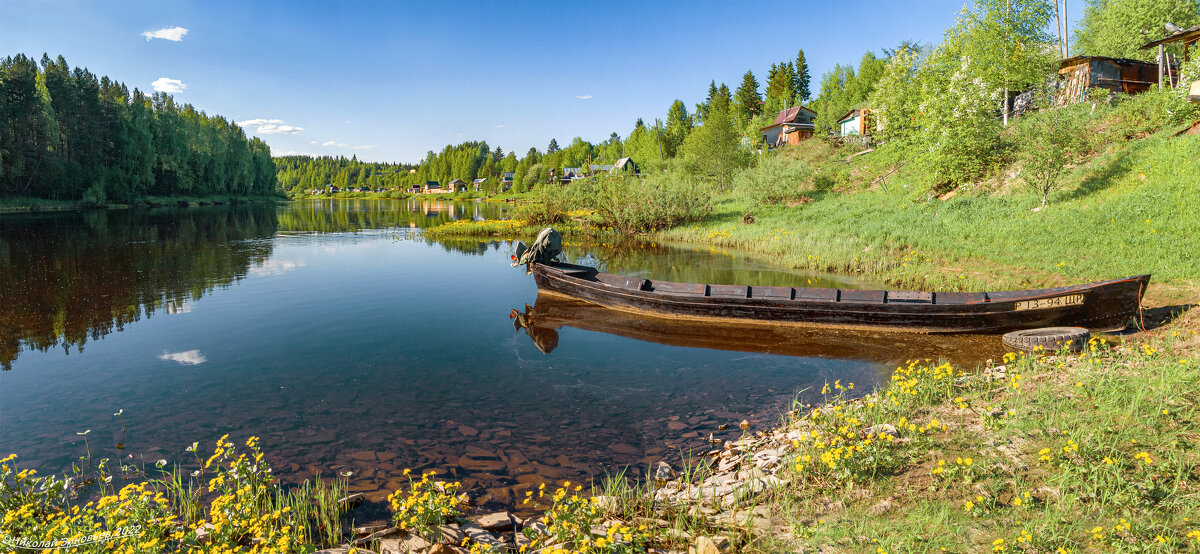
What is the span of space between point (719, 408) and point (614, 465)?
2.88 meters

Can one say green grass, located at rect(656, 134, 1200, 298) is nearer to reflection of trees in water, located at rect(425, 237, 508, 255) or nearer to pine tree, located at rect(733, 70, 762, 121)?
reflection of trees in water, located at rect(425, 237, 508, 255)

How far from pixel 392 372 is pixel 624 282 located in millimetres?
8428

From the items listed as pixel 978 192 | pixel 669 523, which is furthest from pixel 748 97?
pixel 669 523

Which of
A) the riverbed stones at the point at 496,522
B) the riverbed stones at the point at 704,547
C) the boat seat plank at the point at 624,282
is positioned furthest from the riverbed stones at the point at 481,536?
the boat seat plank at the point at 624,282

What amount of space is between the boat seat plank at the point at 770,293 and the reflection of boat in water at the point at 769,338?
2.76ft

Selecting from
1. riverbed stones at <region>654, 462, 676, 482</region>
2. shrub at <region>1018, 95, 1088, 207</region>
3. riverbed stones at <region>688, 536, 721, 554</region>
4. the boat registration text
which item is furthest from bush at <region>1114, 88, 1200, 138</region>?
riverbed stones at <region>688, 536, 721, 554</region>

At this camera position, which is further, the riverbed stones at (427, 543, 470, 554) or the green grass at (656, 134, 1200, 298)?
the green grass at (656, 134, 1200, 298)

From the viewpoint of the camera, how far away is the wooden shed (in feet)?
128

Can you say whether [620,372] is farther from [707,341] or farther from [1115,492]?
[1115,492]

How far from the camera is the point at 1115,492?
5.50 m

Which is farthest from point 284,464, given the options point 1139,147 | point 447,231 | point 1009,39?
point 1009,39

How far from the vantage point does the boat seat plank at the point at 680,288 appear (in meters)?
16.9

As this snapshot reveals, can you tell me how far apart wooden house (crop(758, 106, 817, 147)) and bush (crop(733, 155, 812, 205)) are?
34365 millimetres

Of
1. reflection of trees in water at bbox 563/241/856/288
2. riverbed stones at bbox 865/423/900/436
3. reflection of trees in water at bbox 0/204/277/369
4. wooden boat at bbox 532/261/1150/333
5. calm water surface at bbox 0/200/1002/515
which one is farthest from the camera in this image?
reflection of trees in water at bbox 563/241/856/288
